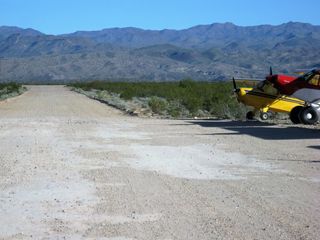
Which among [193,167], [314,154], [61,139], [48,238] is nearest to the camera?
[48,238]

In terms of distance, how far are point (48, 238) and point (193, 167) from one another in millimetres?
5377

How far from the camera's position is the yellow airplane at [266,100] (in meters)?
23.0

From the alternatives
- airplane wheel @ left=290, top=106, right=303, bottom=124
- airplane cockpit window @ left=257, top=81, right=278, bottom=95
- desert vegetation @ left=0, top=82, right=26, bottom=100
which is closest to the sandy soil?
airplane wheel @ left=290, top=106, right=303, bottom=124

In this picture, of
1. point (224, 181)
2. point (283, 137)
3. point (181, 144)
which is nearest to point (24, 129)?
point (181, 144)

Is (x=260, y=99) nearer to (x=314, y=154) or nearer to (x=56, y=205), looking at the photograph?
(x=314, y=154)

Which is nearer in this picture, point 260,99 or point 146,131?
point 146,131

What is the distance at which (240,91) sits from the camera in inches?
974

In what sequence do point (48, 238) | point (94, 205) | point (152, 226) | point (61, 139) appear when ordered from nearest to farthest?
point (48, 238) → point (152, 226) → point (94, 205) → point (61, 139)

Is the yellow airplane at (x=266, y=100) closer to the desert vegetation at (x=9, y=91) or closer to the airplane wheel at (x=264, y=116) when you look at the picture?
the airplane wheel at (x=264, y=116)

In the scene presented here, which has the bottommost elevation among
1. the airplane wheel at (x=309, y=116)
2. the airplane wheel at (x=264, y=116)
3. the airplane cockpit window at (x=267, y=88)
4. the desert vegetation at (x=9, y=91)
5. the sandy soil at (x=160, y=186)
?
the desert vegetation at (x=9, y=91)

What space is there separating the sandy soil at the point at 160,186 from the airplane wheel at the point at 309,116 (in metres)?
1.64

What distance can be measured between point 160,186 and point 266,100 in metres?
14.5

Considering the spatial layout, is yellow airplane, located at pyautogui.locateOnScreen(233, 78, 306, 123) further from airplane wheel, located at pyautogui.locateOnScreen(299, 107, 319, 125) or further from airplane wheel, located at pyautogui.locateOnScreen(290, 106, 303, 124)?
airplane wheel, located at pyautogui.locateOnScreen(299, 107, 319, 125)

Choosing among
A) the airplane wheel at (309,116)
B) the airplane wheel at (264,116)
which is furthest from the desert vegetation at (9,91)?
the airplane wheel at (309,116)
